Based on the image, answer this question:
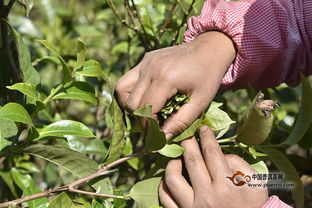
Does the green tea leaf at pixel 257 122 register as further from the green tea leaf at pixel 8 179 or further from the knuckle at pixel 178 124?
the green tea leaf at pixel 8 179

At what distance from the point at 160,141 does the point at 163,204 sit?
6.0 inches

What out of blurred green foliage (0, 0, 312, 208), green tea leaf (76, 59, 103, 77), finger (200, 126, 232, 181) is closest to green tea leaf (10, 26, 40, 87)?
blurred green foliage (0, 0, 312, 208)

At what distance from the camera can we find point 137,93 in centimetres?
119

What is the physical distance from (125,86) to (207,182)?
0.90ft

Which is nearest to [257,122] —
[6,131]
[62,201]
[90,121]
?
[62,201]

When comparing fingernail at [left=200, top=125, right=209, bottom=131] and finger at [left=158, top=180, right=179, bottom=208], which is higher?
fingernail at [left=200, top=125, right=209, bottom=131]

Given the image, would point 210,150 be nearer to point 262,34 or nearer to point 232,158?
point 232,158

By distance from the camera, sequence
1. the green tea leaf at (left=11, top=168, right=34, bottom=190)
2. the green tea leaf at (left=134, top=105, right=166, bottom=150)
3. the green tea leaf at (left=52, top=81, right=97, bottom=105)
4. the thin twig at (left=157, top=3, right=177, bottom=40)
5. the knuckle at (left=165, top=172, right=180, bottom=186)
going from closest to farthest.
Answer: the green tea leaf at (left=134, top=105, right=166, bottom=150) < the knuckle at (left=165, top=172, right=180, bottom=186) < the green tea leaf at (left=52, top=81, right=97, bottom=105) < the green tea leaf at (left=11, top=168, right=34, bottom=190) < the thin twig at (left=157, top=3, right=177, bottom=40)

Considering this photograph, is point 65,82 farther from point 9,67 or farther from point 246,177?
point 246,177

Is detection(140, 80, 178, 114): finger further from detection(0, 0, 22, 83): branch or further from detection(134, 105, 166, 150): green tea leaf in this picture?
detection(0, 0, 22, 83): branch

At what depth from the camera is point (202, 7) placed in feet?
5.08

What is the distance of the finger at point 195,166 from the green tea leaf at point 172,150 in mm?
15

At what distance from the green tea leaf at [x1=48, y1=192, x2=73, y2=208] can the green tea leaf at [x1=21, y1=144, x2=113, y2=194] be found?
7 cm

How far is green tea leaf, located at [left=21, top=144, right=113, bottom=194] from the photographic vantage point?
4.08 ft
